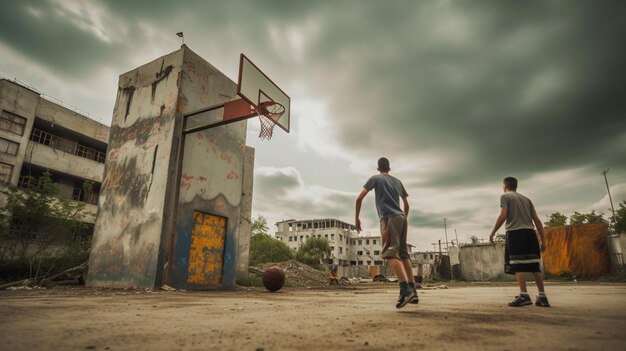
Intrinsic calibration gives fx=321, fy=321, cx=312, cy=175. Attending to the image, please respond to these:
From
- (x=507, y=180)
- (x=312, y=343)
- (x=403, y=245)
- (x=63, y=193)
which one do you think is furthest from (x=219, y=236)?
(x=63, y=193)

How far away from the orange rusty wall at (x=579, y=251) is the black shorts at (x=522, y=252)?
16.1 m

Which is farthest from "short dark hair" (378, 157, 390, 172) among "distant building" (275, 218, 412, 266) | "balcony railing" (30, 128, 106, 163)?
"distant building" (275, 218, 412, 266)

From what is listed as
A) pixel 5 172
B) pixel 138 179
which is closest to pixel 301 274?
pixel 138 179

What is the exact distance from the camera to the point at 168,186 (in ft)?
29.0

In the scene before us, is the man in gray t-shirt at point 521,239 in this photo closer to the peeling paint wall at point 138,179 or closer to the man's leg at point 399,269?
the man's leg at point 399,269

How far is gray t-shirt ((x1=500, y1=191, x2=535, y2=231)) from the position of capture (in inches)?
170

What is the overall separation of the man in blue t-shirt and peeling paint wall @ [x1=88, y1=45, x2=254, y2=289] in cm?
622

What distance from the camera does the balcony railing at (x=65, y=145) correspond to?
21547 millimetres

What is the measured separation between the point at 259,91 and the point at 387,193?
6320mm

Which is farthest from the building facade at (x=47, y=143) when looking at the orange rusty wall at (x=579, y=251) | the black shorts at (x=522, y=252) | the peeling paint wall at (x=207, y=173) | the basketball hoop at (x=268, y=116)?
the orange rusty wall at (x=579, y=251)

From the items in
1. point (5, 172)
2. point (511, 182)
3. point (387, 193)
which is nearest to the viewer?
point (387, 193)

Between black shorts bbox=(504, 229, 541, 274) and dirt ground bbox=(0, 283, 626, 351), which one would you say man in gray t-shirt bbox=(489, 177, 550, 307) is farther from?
dirt ground bbox=(0, 283, 626, 351)

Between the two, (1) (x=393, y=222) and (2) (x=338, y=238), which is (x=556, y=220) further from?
(1) (x=393, y=222)

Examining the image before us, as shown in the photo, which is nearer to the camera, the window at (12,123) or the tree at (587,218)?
the window at (12,123)
